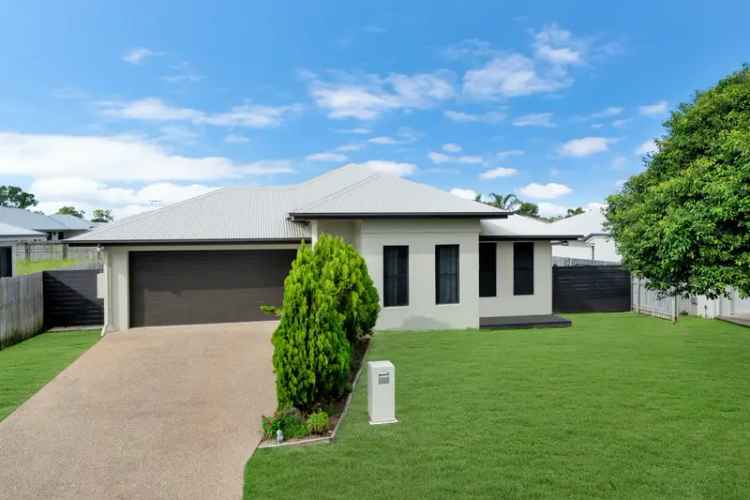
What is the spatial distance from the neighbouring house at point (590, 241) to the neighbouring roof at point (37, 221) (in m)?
46.4

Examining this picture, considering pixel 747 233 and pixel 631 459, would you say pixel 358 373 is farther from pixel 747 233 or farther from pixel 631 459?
pixel 747 233

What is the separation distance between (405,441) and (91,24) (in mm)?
15704

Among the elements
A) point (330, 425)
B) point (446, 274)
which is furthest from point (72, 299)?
point (330, 425)

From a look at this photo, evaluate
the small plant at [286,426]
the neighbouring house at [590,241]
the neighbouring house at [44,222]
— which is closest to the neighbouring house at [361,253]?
the small plant at [286,426]

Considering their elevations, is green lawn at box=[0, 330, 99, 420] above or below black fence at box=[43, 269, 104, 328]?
below

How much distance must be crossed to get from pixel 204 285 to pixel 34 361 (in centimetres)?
504

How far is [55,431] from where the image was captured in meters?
7.12

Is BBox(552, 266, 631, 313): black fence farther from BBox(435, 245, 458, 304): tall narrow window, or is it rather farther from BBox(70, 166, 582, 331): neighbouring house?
BBox(435, 245, 458, 304): tall narrow window

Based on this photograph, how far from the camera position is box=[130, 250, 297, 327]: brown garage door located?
1508cm

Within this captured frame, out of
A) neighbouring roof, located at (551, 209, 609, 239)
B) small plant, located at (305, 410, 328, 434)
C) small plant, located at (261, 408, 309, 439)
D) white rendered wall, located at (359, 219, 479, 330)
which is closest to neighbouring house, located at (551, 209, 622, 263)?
neighbouring roof, located at (551, 209, 609, 239)

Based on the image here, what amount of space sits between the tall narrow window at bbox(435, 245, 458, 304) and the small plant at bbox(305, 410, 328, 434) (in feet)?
26.1

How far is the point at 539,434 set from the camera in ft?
21.0

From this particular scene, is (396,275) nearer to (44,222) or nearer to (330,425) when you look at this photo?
(330,425)

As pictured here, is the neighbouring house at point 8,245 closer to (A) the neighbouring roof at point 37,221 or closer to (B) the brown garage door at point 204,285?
(B) the brown garage door at point 204,285
